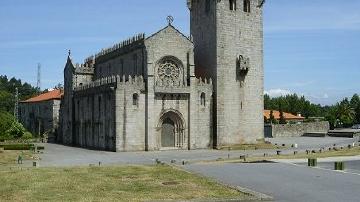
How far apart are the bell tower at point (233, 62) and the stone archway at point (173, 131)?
3.99m

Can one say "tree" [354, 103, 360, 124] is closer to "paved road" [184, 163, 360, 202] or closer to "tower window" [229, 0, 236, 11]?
"tower window" [229, 0, 236, 11]

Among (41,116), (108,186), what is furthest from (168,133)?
(41,116)

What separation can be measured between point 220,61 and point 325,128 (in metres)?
44.1

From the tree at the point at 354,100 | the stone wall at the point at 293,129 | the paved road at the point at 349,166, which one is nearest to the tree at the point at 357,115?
the tree at the point at 354,100

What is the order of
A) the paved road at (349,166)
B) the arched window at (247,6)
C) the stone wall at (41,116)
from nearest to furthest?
the paved road at (349,166) → the arched window at (247,6) → the stone wall at (41,116)

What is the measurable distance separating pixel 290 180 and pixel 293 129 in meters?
59.6

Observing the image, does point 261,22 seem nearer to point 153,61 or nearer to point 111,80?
point 153,61

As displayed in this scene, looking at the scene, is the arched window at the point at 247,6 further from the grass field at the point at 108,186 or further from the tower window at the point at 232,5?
the grass field at the point at 108,186

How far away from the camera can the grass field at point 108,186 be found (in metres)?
21.1

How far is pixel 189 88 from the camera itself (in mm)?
54688

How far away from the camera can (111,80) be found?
177 ft

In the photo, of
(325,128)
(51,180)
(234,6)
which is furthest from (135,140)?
(325,128)

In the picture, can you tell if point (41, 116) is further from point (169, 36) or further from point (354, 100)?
point (354, 100)

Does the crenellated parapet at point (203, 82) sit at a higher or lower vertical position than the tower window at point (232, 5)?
lower
